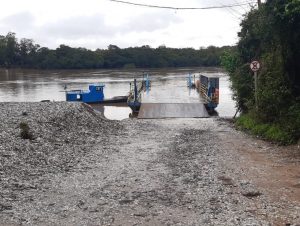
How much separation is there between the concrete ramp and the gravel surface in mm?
6091

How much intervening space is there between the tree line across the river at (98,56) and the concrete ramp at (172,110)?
299 feet

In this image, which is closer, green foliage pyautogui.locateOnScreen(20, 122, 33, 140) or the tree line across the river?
green foliage pyautogui.locateOnScreen(20, 122, 33, 140)

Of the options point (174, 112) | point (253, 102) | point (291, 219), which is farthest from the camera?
point (174, 112)

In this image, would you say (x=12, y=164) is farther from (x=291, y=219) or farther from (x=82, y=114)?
(x=82, y=114)

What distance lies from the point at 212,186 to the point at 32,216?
3.67m

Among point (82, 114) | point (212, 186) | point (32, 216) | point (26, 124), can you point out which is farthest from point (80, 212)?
point (82, 114)

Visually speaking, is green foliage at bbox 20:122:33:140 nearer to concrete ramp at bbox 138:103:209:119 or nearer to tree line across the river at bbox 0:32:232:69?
concrete ramp at bbox 138:103:209:119

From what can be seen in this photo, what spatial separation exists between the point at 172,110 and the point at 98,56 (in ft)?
330

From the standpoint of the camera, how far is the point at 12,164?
10531 millimetres

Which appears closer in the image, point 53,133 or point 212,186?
point 212,186

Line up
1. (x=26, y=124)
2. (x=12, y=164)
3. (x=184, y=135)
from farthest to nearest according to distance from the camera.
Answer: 1. (x=184, y=135)
2. (x=26, y=124)
3. (x=12, y=164)

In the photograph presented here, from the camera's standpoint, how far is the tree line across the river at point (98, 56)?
11744 cm

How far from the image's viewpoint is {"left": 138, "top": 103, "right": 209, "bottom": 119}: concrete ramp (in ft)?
76.2

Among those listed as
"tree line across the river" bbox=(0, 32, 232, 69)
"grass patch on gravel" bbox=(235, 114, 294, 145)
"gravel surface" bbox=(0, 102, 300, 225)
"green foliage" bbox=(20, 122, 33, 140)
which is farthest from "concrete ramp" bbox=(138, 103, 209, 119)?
"tree line across the river" bbox=(0, 32, 232, 69)
